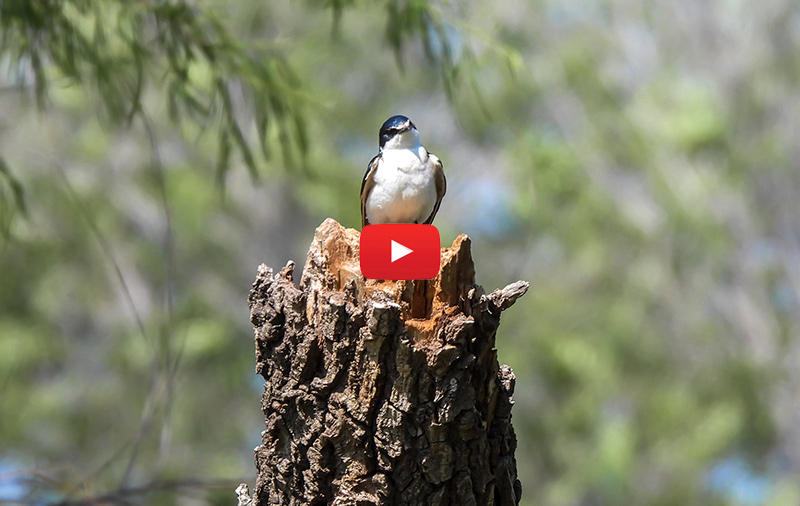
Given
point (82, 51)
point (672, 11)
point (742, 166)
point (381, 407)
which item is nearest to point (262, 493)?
point (381, 407)

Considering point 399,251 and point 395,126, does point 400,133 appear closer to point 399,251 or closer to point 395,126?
point 395,126

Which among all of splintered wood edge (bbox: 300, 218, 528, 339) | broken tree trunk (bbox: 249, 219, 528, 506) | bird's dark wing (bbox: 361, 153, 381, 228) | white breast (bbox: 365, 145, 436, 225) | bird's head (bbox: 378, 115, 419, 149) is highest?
bird's head (bbox: 378, 115, 419, 149)

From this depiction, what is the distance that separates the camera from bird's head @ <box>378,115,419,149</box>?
3.23 meters

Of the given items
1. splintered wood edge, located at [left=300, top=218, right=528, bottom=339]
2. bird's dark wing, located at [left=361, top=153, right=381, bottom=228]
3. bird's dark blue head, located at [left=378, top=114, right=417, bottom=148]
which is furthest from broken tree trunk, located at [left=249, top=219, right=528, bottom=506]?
bird's dark blue head, located at [left=378, top=114, right=417, bottom=148]

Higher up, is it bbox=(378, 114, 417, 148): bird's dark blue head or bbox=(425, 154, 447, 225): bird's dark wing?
bbox=(378, 114, 417, 148): bird's dark blue head

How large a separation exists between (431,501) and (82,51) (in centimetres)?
248

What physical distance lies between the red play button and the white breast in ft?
2.03

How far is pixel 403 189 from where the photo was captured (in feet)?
10.2

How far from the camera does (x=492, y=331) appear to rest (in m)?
2.53

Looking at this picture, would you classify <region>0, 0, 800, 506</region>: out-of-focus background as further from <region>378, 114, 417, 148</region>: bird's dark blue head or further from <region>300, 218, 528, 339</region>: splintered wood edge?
<region>300, 218, 528, 339</region>: splintered wood edge

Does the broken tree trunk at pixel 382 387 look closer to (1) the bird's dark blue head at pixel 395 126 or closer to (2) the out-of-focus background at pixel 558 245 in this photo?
(1) the bird's dark blue head at pixel 395 126

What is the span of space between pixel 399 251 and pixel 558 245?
1316 centimetres

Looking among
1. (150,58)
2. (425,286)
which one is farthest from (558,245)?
(425,286)

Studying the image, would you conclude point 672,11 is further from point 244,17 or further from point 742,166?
point 244,17
